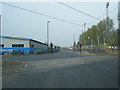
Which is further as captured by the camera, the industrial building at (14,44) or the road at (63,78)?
the industrial building at (14,44)

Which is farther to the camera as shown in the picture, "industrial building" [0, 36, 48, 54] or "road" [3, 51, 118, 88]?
"industrial building" [0, 36, 48, 54]

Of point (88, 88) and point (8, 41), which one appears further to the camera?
point (8, 41)

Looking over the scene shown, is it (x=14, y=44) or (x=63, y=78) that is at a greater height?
(x=14, y=44)

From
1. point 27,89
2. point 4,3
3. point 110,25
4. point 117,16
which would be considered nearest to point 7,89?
point 27,89

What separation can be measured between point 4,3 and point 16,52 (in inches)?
1269

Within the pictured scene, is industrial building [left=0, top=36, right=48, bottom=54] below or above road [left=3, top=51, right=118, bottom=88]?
above

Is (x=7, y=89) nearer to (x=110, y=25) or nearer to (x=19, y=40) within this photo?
(x=19, y=40)

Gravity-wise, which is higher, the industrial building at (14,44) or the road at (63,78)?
the industrial building at (14,44)

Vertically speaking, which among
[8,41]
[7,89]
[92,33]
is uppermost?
[92,33]

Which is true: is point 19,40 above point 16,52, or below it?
above

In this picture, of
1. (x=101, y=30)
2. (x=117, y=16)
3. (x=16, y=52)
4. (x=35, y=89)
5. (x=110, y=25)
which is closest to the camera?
(x=35, y=89)

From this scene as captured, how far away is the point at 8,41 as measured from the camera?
4562 centimetres

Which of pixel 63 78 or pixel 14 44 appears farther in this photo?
pixel 14 44

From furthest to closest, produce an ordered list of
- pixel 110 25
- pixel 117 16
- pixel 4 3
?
pixel 110 25 → pixel 117 16 → pixel 4 3
